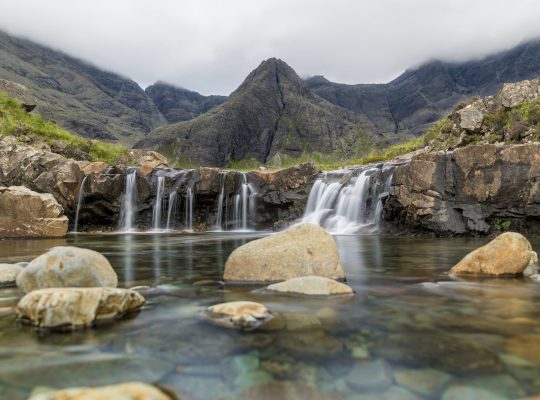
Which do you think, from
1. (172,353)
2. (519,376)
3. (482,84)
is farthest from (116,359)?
(482,84)

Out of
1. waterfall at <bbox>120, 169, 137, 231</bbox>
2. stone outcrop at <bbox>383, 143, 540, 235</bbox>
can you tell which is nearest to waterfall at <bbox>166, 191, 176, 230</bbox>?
waterfall at <bbox>120, 169, 137, 231</bbox>

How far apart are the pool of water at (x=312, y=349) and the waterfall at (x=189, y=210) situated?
75.8ft

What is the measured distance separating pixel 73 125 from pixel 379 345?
14124cm

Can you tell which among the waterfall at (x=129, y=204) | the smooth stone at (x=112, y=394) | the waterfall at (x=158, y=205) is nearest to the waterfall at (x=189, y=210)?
the waterfall at (x=158, y=205)

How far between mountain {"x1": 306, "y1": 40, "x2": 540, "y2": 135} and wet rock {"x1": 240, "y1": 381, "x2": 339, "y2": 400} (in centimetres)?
15870

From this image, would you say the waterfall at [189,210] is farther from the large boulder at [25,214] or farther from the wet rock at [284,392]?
the wet rock at [284,392]

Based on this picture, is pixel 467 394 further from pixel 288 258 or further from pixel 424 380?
pixel 288 258

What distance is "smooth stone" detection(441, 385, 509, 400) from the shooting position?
309 cm

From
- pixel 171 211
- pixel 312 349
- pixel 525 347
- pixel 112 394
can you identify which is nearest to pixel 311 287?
pixel 312 349

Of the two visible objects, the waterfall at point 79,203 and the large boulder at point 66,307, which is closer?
the large boulder at point 66,307

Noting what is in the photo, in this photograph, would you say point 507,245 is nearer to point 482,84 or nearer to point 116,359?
point 116,359

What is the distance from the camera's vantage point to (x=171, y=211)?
98.1 ft

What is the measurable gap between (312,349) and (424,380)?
3.80ft

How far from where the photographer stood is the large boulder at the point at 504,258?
805 centimetres
